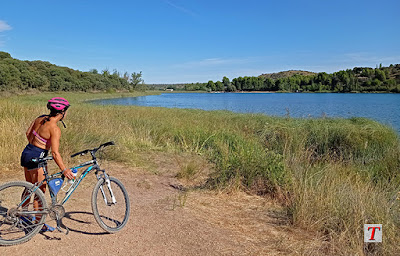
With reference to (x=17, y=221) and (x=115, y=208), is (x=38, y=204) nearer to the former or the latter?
(x=17, y=221)

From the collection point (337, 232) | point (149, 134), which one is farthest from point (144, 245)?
point (149, 134)

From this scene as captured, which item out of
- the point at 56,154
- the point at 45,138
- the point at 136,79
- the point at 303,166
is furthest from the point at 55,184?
the point at 136,79

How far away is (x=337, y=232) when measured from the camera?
14.5 feet

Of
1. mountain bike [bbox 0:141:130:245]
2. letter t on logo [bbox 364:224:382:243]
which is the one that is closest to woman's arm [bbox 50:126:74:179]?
mountain bike [bbox 0:141:130:245]

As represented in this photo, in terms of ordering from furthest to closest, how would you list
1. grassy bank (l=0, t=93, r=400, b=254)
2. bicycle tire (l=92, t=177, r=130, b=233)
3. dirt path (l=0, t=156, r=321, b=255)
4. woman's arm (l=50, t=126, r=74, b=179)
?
1. grassy bank (l=0, t=93, r=400, b=254)
2. bicycle tire (l=92, t=177, r=130, b=233)
3. dirt path (l=0, t=156, r=321, b=255)
4. woman's arm (l=50, t=126, r=74, b=179)

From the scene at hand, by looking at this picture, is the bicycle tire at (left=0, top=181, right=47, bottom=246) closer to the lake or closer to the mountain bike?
the mountain bike

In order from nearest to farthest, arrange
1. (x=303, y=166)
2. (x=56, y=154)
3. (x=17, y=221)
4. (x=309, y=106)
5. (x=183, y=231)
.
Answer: (x=56, y=154) → (x=17, y=221) → (x=183, y=231) → (x=303, y=166) → (x=309, y=106)

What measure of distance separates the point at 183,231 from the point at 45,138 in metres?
2.25

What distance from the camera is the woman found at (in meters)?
3.72

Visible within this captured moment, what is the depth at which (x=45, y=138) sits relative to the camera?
3811 mm

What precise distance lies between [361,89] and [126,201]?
126627 mm

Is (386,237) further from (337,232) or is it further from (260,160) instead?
(260,160)

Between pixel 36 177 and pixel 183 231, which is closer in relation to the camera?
pixel 36 177

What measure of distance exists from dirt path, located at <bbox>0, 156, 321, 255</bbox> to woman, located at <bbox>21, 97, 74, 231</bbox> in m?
0.71
